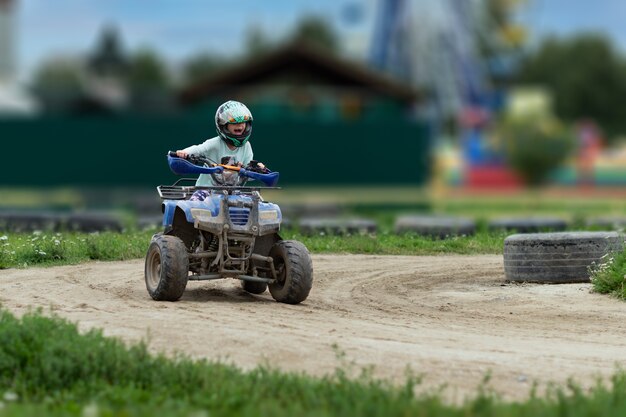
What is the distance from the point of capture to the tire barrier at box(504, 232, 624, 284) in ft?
49.1

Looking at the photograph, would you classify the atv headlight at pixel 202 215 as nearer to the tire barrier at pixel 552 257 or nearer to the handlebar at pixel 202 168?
the handlebar at pixel 202 168

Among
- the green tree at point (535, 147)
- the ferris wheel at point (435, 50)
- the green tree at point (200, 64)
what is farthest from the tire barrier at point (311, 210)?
the green tree at point (200, 64)

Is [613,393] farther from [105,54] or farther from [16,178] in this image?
[105,54]

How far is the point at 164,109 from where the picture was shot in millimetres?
55000

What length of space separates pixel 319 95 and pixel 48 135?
12.9 metres

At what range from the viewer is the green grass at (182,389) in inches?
316

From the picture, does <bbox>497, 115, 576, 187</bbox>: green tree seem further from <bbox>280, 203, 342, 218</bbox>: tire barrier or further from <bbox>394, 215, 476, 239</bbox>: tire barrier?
<bbox>394, 215, 476, 239</bbox>: tire barrier

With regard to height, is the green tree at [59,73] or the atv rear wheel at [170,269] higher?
the green tree at [59,73]

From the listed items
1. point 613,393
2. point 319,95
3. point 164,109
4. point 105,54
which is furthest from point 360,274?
point 105,54

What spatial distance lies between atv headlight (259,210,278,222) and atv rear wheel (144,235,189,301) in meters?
0.87

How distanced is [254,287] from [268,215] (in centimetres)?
106

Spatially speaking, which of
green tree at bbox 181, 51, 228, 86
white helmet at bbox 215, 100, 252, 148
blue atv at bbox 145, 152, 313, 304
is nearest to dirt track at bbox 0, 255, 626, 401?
blue atv at bbox 145, 152, 313, 304

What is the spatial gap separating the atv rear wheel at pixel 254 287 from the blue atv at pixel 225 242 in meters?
0.35

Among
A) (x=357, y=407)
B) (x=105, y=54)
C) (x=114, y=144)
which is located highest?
(x=105, y=54)
